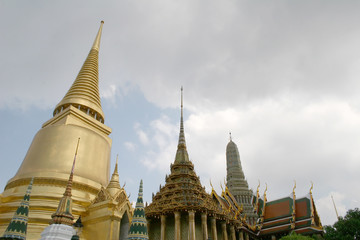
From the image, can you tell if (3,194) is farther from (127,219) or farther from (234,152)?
(234,152)

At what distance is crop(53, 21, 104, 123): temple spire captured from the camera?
829 inches

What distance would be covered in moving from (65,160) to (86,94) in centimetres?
631

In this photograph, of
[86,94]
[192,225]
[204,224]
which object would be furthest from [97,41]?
[204,224]

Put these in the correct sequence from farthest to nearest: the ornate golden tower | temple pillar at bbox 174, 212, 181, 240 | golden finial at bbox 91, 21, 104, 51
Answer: golden finial at bbox 91, 21, 104, 51 < temple pillar at bbox 174, 212, 181, 240 < the ornate golden tower

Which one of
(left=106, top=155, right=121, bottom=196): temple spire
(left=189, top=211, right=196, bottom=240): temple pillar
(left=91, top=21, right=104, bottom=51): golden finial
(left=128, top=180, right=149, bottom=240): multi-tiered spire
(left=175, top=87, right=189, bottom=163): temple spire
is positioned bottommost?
(left=128, top=180, right=149, bottom=240): multi-tiered spire

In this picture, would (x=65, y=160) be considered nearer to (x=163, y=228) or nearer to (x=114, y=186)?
(x=114, y=186)

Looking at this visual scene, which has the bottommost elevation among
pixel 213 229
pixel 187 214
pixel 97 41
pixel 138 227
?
pixel 138 227

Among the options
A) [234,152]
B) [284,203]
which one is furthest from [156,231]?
[234,152]

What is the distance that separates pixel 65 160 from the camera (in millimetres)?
17250

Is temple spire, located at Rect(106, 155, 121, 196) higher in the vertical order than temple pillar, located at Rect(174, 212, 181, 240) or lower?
higher

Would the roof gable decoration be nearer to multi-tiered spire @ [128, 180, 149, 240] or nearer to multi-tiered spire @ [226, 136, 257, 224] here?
multi-tiered spire @ [226, 136, 257, 224]

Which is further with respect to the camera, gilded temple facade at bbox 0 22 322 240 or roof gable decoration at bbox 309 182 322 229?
roof gable decoration at bbox 309 182 322 229

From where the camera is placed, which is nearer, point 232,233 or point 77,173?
point 77,173

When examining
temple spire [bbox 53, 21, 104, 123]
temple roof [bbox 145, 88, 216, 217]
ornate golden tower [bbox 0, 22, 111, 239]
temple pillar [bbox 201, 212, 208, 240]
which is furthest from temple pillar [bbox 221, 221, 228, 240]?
temple spire [bbox 53, 21, 104, 123]
